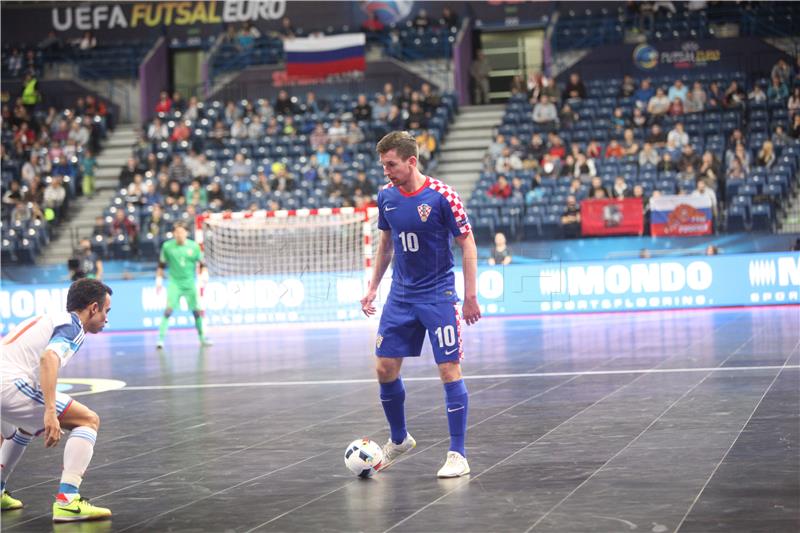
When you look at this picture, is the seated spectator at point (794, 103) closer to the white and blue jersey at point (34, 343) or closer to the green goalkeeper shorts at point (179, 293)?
the green goalkeeper shorts at point (179, 293)

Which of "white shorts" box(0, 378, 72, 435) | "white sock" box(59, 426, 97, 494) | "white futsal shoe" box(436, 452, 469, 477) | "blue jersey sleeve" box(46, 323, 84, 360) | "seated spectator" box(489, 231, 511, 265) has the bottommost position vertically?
"white futsal shoe" box(436, 452, 469, 477)

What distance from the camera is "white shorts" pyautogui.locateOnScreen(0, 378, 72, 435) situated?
6.13 meters

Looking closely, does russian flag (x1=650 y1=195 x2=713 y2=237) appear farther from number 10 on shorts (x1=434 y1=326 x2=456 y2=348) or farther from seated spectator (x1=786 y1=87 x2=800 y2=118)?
number 10 on shorts (x1=434 y1=326 x2=456 y2=348)

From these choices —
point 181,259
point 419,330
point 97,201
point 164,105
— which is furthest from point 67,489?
point 164,105

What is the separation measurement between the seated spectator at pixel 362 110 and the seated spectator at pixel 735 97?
9.28 metres

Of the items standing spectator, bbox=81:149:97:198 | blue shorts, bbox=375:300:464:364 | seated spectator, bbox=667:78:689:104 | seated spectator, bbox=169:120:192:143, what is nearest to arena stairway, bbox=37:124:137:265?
standing spectator, bbox=81:149:97:198

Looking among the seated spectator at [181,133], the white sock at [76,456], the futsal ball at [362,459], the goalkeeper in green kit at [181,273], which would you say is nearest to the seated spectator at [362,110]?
the seated spectator at [181,133]

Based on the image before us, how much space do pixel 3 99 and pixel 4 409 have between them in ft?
105

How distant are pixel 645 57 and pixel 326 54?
9.21 metres

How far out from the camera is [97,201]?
31703 millimetres

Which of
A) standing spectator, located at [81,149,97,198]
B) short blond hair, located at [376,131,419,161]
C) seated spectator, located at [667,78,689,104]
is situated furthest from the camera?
standing spectator, located at [81,149,97,198]

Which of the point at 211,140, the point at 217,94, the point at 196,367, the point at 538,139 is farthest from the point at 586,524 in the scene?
the point at 217,94

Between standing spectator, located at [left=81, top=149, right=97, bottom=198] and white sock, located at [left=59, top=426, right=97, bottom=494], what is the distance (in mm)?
26501

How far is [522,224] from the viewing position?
25.2 metres
